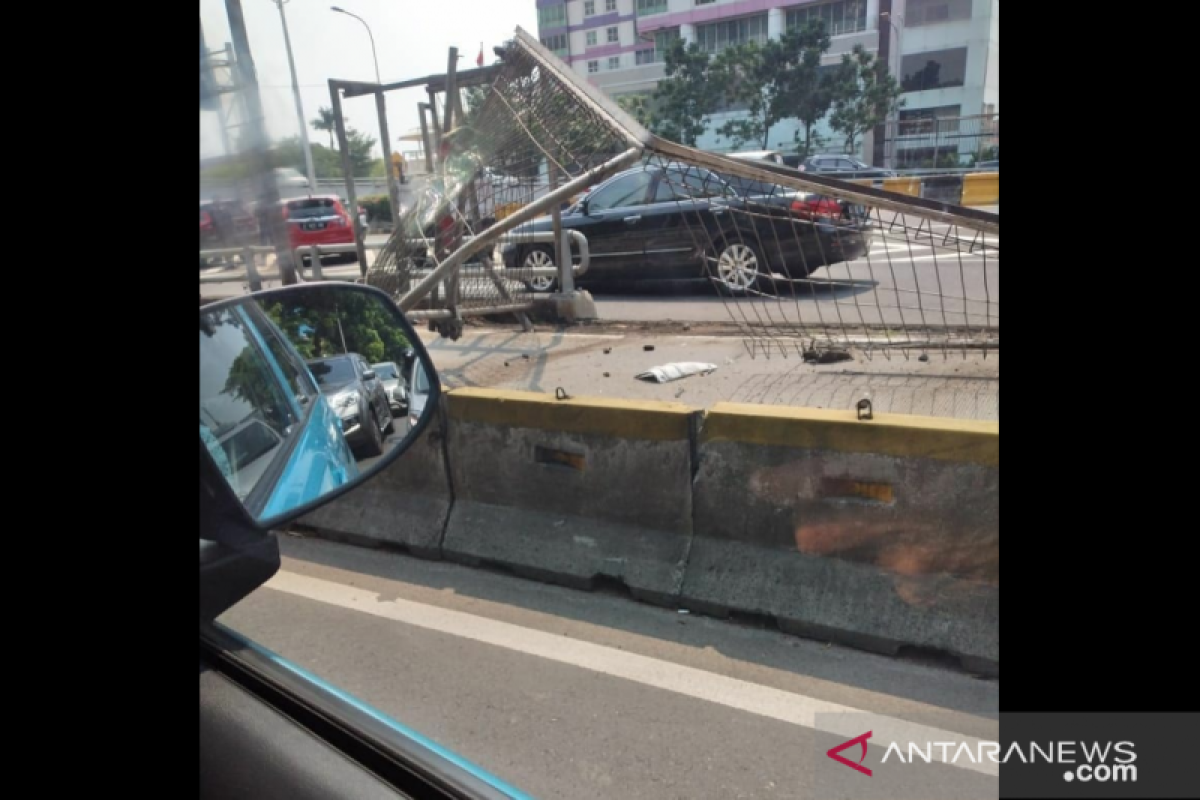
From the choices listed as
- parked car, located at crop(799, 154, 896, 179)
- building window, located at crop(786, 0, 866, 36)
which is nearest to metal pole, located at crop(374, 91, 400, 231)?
parked car, located at crop(799, 154, 896, 179)

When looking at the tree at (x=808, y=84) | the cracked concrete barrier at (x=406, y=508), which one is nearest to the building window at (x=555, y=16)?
the tree at (x=808, y=84)

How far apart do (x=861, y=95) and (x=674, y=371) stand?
25251 mm

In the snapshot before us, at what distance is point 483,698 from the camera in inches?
116

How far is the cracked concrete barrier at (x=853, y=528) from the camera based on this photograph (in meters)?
3.11

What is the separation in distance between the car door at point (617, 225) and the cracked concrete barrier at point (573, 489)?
6664 mm

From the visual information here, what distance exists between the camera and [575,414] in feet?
12.7

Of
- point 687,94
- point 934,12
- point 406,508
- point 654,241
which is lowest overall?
point 406,508

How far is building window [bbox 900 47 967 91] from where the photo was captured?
23.8 meters

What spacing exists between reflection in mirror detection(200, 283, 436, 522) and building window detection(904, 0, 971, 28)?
79.2ft

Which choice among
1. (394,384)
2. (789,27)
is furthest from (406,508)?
(789,27)

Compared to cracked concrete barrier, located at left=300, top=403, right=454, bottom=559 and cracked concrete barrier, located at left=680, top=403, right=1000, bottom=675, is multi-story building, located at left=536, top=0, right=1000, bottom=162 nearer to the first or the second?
cracked concrete barrier, located at left=300, top=403, right=454, bottom=559

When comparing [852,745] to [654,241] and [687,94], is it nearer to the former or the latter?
[654,241]
